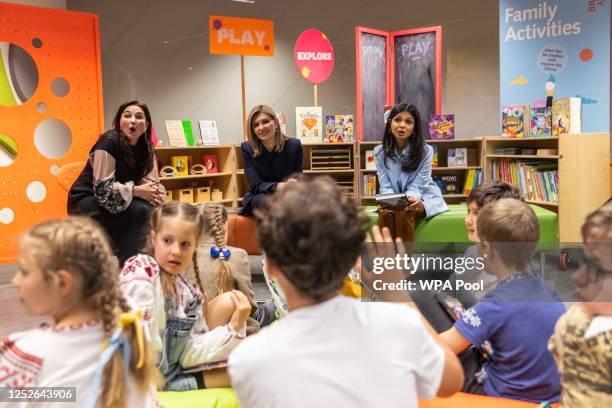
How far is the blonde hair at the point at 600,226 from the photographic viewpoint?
160cm

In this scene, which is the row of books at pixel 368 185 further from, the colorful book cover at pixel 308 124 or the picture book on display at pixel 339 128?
the colorful book cover at pixel 308 124

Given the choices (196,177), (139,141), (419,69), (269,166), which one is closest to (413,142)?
(269,166)

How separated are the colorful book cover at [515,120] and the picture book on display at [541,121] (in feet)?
0.35

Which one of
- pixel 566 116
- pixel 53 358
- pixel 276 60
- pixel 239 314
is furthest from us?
pixel 276 60

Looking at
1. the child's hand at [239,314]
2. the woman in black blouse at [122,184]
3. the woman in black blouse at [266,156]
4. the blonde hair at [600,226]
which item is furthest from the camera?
the woman in black blouse at [266,156]

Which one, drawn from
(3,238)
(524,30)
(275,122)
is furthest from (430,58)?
(3,238)

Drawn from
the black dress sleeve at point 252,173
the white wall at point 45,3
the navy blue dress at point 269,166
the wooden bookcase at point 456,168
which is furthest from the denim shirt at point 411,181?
the white wall at point 45,3

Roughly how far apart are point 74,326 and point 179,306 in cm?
89

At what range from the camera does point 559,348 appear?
1.48m

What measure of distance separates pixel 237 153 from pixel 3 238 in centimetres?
240

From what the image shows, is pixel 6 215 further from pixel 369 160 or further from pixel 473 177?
pixel 473 177

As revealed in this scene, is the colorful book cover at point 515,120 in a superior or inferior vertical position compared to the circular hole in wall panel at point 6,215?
superior

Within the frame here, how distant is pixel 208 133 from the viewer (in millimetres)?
6723

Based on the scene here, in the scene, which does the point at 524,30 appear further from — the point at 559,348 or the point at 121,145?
the point at 559,348
